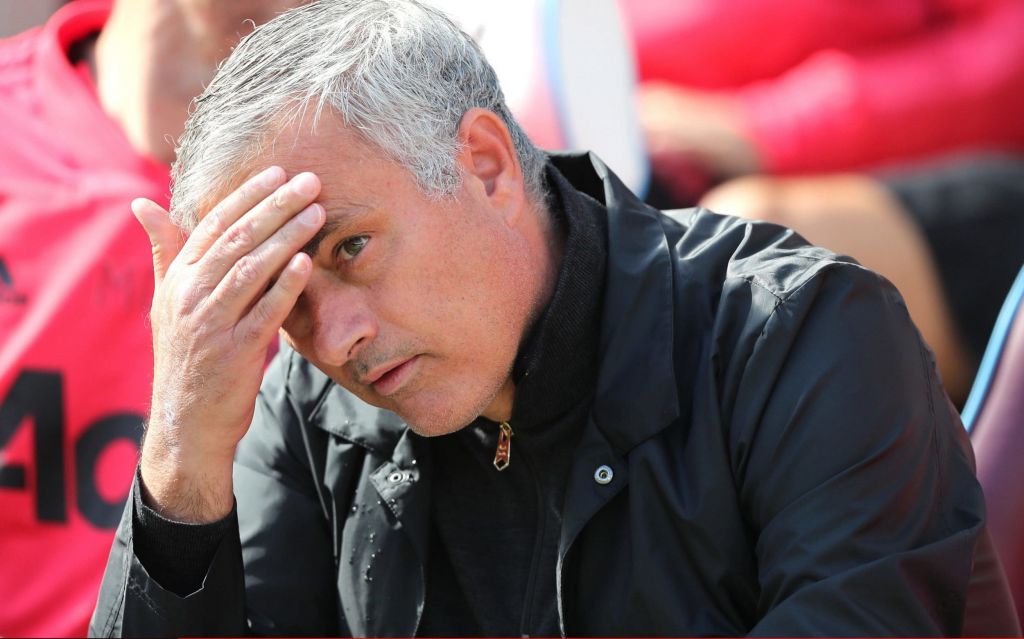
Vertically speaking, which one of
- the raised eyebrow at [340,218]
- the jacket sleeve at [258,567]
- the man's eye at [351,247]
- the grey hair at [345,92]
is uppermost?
the grey hair at [345,92]

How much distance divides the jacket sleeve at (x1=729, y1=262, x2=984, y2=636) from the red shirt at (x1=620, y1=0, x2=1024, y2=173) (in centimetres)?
173

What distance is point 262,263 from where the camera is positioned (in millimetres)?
1571

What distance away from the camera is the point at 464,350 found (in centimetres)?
167

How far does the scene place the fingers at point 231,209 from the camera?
1.57m

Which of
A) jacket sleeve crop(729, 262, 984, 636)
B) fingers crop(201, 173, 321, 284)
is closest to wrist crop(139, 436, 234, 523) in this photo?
fingers crop(201, 173, 321, 284)

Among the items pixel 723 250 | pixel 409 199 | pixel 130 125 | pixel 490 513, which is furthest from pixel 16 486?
pixel 723 250

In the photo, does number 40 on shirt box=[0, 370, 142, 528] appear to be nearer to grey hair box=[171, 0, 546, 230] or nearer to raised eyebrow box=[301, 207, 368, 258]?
grey hair box=[171, 0, 546, 230]

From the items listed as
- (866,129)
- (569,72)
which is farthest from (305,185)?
(866,129)

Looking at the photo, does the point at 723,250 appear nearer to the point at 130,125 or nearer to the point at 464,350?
the point at 464,350

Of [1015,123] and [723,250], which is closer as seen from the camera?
[723,250]

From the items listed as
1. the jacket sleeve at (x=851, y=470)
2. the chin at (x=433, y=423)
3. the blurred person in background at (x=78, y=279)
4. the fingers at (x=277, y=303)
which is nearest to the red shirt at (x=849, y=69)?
the blurred person in background at (x=78, y=279)

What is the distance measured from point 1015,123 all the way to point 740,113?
0.72m

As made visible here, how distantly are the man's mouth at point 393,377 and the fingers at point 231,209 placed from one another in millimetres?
270

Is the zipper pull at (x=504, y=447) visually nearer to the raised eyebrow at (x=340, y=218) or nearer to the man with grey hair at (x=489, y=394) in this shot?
the man with grey hair at (x=489, y=394)
